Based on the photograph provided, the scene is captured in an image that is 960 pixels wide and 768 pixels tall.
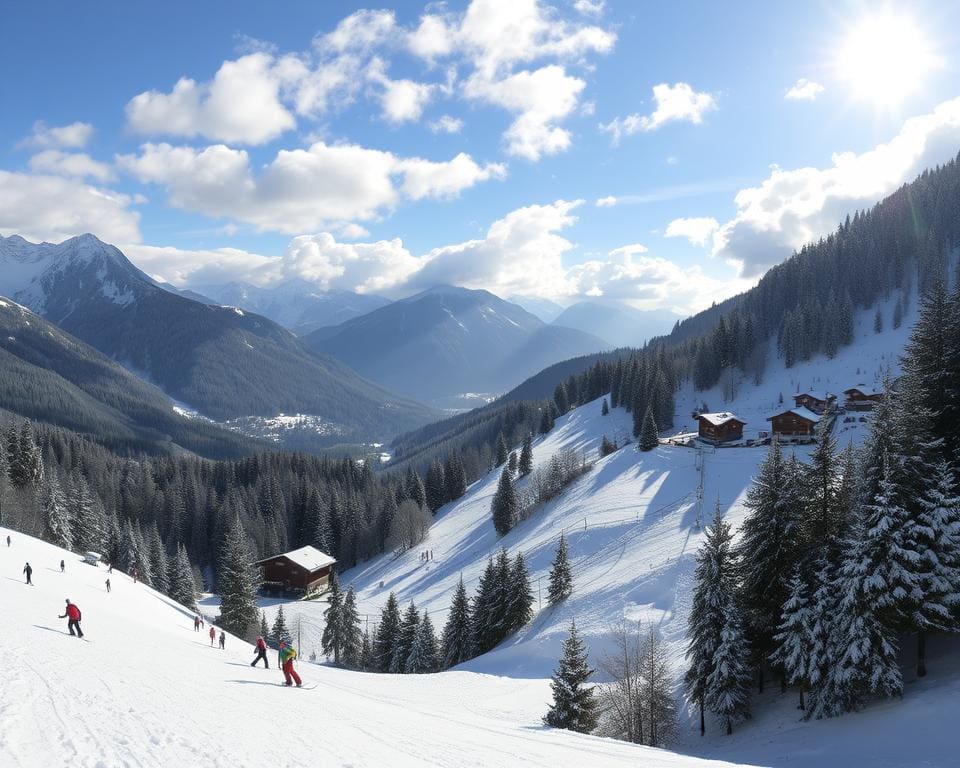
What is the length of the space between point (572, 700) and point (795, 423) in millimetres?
77459

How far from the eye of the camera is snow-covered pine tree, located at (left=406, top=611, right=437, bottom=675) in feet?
160

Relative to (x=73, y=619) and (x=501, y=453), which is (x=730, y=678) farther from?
(x=501, y=453)

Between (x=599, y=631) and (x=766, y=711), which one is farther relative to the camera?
(x=599, y=631)

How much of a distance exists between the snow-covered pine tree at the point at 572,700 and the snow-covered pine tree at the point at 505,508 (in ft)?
192

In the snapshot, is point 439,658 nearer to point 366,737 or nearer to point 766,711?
point 766,711

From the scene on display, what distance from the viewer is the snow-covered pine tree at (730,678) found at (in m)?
26.2

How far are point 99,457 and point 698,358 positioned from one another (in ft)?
496

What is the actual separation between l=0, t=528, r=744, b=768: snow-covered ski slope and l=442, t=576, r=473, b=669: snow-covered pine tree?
20.3 meters

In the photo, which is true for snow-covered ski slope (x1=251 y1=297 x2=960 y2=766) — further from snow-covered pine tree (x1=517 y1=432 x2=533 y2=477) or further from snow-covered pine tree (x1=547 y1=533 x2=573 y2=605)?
snow-covered pine tree (x1=517 y1=432 x2=533 y2=477)

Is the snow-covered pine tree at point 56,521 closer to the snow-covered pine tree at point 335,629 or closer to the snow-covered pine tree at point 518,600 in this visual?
the snow-covered pine tree at point 335,629

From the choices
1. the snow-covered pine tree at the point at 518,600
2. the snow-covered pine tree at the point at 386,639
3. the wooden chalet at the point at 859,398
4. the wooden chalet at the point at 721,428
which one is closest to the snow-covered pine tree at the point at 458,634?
the snow-covered pine tree at the point at 518,600

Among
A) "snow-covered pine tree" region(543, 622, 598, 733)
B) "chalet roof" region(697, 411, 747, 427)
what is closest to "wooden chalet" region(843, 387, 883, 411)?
"chalet roof" region(697, 411, 747, 427)

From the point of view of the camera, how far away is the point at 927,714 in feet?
66.3

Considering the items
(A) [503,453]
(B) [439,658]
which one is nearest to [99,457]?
(A) [503,453]
